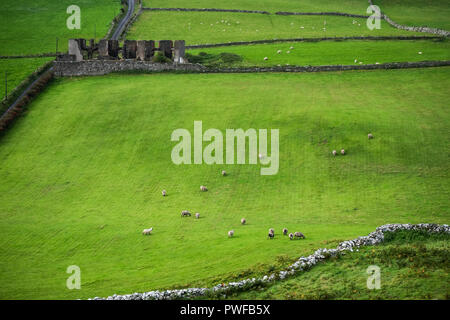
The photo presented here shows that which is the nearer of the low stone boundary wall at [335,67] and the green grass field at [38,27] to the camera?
the low stone boundary wall at [335,67]

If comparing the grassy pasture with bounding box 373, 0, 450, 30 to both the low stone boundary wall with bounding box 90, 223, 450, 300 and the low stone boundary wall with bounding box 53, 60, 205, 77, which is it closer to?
the low stone boundary wall with bounding box 53, 60, 205, 77

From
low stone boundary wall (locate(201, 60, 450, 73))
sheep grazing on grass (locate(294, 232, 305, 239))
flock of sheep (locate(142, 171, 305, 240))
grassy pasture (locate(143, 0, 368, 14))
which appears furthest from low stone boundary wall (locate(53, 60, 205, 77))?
grassy pasture (locate(143, 0, 368, 14))

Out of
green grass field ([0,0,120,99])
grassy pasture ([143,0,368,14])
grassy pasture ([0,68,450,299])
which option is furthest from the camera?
grassy pasture ([143,0,368,14])

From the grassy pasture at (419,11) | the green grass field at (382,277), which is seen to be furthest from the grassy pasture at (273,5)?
the green grass field at (382,277)

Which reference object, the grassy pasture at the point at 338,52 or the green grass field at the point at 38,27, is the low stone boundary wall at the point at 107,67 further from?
the grassy pasture at the point at 338,52

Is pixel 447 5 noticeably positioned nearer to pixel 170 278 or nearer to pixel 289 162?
pixel 289 162

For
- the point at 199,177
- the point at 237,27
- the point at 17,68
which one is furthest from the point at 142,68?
the point at 237,27
